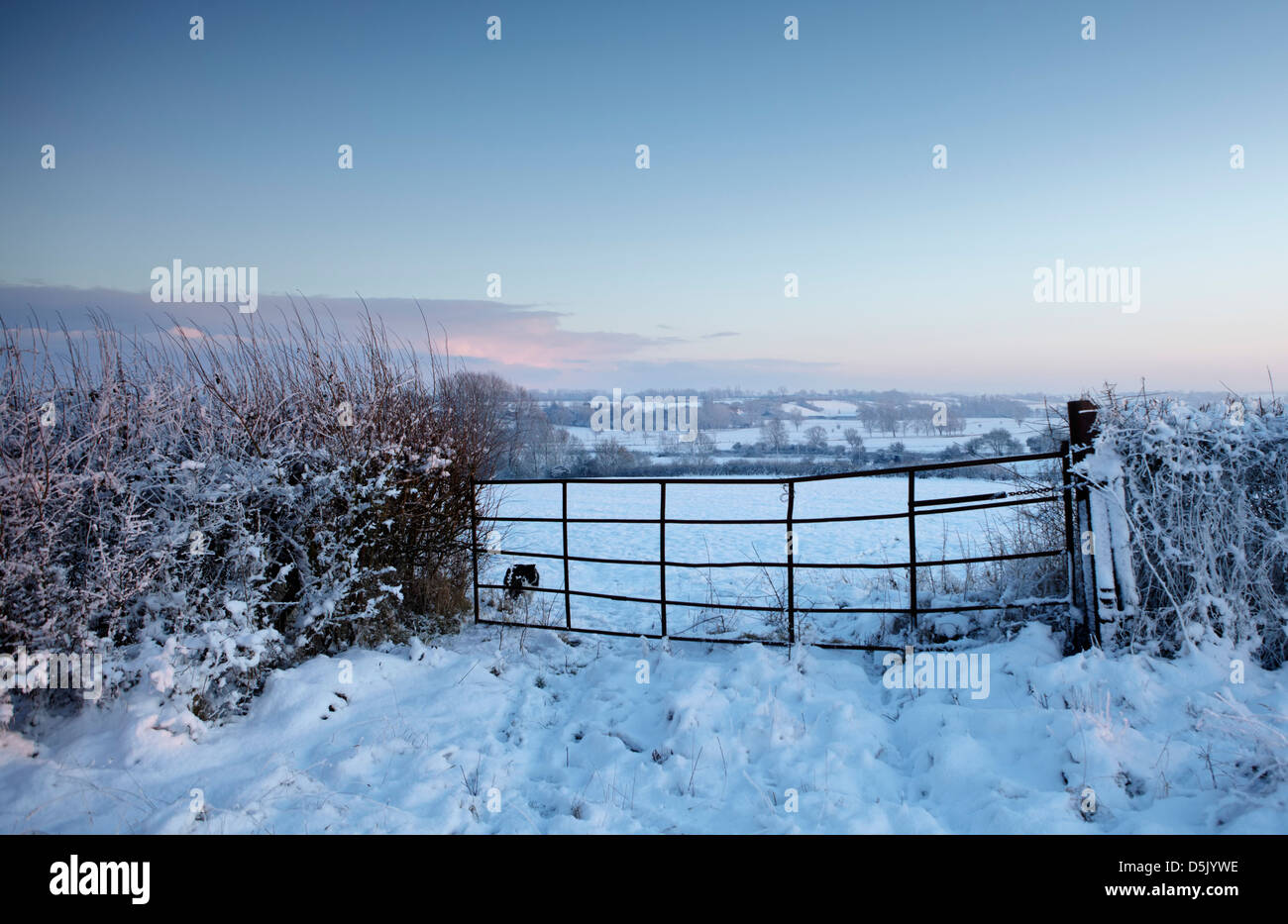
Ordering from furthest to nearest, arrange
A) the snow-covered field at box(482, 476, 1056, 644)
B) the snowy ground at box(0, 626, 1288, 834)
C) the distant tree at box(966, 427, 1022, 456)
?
the distant tree at box(966, 427, 1022, 456), the snow-covered field at box(482, 476, 1056, 644), the snowy ground at box(0, 626, 1288, 834)

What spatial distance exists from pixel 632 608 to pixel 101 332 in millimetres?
7947

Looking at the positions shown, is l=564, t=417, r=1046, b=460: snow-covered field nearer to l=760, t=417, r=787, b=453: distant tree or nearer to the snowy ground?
l=760, t=417, r=787, b=453: distant tree

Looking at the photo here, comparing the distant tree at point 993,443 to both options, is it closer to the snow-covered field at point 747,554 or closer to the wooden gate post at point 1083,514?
the snow-covered field at point 747,554

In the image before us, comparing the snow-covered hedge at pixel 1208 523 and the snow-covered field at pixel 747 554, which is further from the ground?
the snow-covered hedge at pixel 1208 523

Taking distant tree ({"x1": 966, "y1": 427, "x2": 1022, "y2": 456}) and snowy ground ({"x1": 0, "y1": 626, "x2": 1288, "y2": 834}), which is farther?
distant tree ({"x1": 966, "y1": 427, "x2": 1022, "y2": 456})

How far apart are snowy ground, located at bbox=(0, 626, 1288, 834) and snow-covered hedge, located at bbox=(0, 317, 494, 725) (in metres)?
0.46

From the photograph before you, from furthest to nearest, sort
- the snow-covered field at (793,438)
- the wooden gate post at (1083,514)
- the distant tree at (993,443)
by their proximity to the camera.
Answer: the snow-covered field at (793,438) → the distant tree at (993,443) → the wooden gate post at (1083,514)

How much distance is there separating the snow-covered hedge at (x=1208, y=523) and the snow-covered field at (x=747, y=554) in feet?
4.34

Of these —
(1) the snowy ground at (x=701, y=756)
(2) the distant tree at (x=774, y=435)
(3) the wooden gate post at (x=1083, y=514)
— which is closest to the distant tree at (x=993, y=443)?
(2) the distant tree at (x=774, y=435)

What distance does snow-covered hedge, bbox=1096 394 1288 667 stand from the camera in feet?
14.1

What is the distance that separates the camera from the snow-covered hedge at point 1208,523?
4293 millimetres

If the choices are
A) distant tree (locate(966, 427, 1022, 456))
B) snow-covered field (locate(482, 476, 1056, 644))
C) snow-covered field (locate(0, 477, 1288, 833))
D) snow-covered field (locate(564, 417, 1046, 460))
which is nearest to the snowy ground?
snow-covered field (locate(0, 477, 1288, 833))

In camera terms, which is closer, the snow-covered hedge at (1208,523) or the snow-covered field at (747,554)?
the snow-covered hedge at (1208,523)
